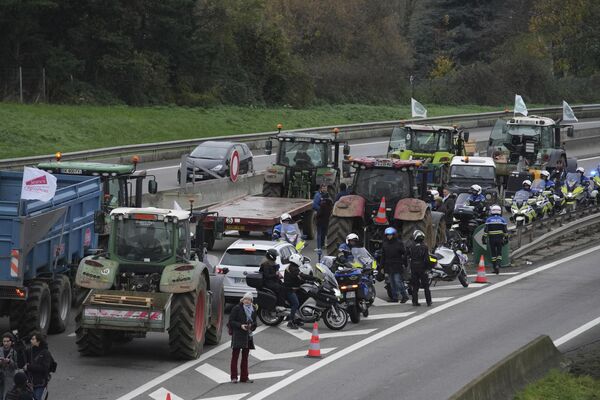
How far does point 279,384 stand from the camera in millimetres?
19656

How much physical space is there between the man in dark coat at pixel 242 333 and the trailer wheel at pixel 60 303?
415 cm

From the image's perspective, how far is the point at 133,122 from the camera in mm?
58062

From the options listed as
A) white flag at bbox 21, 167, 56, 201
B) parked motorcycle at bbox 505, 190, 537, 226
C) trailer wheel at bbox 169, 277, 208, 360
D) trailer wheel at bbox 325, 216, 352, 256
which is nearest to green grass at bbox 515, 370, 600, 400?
trailer wheel at bbox 169, 277, 208, 360

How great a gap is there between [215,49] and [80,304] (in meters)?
50.9

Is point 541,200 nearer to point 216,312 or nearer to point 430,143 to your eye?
point 430,143

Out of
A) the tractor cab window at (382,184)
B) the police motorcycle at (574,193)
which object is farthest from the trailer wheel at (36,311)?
the police motorcycle at (574,193)

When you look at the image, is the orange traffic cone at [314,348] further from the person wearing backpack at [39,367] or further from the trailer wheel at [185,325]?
the person wearing backpack at [39,367]

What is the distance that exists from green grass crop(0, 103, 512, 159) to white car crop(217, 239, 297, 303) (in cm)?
2389

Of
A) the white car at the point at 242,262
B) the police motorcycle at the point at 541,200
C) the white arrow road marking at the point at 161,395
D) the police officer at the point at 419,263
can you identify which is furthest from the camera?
the police motorcycle at the point at 541,200

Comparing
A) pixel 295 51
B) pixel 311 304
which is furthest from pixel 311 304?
pixel 295 51

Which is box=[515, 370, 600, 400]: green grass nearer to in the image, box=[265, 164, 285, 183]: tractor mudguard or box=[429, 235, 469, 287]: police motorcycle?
box=[429, 235, 469, 287]: police motorcycle

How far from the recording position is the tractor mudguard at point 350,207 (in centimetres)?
3034

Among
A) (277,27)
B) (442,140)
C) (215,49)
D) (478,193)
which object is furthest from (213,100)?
(478,193)

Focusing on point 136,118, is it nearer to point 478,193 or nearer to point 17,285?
point 478,193
